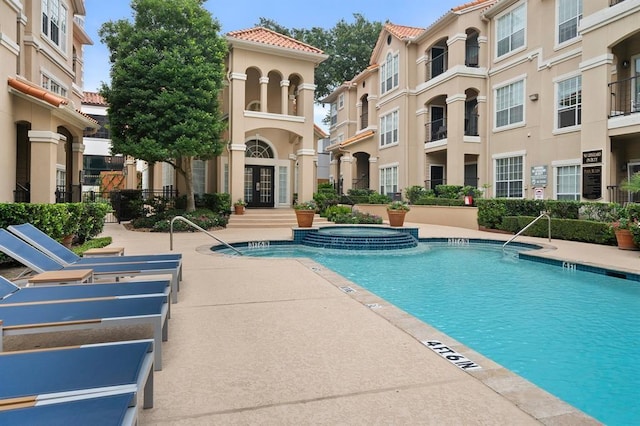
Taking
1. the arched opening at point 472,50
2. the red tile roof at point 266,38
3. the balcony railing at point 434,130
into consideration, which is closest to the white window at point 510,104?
the arched opening at point 472,50

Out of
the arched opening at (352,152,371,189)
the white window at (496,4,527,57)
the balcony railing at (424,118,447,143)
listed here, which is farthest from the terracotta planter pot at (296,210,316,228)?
the arched opening at (352,152,371,189)

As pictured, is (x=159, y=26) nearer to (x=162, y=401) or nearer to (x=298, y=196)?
(x=298, y=196)

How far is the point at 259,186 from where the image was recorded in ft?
75.9

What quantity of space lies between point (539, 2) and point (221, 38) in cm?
1498

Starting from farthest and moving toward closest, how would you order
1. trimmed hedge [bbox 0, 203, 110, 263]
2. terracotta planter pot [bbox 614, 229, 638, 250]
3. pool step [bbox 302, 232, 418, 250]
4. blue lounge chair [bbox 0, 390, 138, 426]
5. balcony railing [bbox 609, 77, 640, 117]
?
1. balcony railing [bbox 609, 77, 640, 117]
2. pool step [bbox 302, 232, 418, 250]
3. terracotta planter pot [bbox 614, 229, 638, 250]
4. trimmed hedge [bbox 0, 203, 110, 263]
5. blue lounge chair [bbox 0, 390, 138, 426]

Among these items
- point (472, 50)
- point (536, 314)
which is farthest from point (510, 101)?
point (536, 314)

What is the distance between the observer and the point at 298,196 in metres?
22.6

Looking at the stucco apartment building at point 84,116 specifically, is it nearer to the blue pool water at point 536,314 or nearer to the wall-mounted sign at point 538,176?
the blue pool water at point 536,314

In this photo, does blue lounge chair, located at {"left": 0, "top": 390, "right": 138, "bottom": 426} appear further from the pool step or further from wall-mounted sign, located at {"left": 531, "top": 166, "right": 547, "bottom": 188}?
wall-mounted sign, located at {"left": 531, "top": 166, "right": 547, "bottom": 188}

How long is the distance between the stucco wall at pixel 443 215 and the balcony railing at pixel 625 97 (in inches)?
263

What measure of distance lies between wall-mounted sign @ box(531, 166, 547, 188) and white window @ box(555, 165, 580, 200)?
52 centimetres

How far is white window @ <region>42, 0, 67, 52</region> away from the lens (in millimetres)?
16123

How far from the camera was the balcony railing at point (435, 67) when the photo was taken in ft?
83.3

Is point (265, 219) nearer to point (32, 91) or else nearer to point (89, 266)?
point (32, 91)
